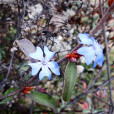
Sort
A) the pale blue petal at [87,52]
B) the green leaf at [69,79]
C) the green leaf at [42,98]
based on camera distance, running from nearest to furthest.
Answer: the pale blue petal at [87,52] < the green leaf at [69,79] < the green leaf at [42,98]

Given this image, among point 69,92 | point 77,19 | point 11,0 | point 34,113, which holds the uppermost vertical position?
point 11,0

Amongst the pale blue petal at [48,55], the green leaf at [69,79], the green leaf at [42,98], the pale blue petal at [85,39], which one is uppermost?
the pale blue petal at [85,39]

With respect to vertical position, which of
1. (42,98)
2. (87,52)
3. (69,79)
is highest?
(87,52)

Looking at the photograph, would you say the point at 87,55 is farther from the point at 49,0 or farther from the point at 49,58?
the point at 49,0

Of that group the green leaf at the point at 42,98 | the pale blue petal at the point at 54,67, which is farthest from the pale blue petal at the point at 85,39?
the green leaf at the point at 42,98

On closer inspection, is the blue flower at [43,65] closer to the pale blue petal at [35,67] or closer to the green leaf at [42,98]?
the pale blue petal at [35,67]

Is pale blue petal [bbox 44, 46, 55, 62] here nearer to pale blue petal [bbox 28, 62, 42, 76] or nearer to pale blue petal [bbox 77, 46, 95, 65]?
pale blue petal [bbox 28, 62, 42, 76]

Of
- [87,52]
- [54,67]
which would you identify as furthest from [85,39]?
[54,67]

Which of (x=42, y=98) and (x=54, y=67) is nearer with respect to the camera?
(x=54, y=67)

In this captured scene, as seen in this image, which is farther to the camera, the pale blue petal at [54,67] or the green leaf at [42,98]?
the green leaf at [42,98]

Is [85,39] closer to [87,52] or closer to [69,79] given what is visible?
[87,52]

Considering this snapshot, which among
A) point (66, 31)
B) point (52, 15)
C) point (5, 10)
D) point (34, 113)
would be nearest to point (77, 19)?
point (66, 31)
